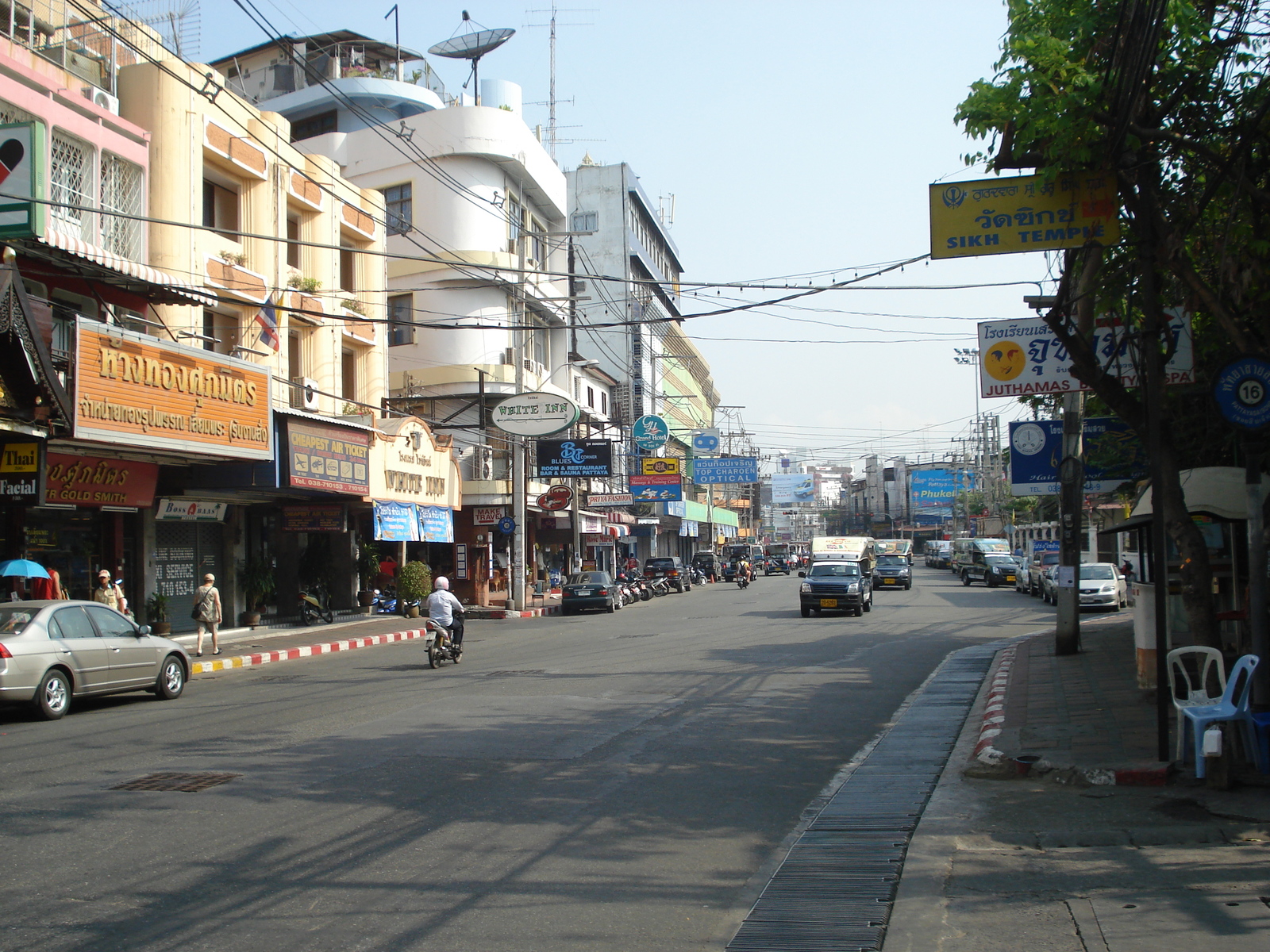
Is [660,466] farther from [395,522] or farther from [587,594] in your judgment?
[395,522]

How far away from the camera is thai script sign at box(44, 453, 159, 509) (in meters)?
18.9

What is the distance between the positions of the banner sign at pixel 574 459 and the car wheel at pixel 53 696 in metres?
24.7

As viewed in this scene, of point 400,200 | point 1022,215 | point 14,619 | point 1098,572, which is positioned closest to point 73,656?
point 14,619

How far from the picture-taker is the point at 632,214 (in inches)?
2771

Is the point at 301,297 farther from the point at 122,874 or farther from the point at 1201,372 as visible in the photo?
the point at 122,874

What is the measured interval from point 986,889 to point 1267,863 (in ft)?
5.49

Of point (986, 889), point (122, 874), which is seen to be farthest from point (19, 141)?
point (986, 889)

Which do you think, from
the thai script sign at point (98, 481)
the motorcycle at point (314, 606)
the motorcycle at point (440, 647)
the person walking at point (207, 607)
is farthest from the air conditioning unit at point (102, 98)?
the motorcycle at point (314, 606)

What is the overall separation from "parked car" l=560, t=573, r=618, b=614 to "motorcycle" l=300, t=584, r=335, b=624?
9550 mm

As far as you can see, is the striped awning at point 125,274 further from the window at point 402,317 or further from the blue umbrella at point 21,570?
the window at point 402,317

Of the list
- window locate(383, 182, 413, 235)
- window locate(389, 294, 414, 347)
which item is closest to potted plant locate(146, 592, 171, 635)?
window locate(389, 294, 414, 347)

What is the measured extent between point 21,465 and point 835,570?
72.8ft

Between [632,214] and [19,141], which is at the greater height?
[632,214]

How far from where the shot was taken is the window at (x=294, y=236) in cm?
2825
